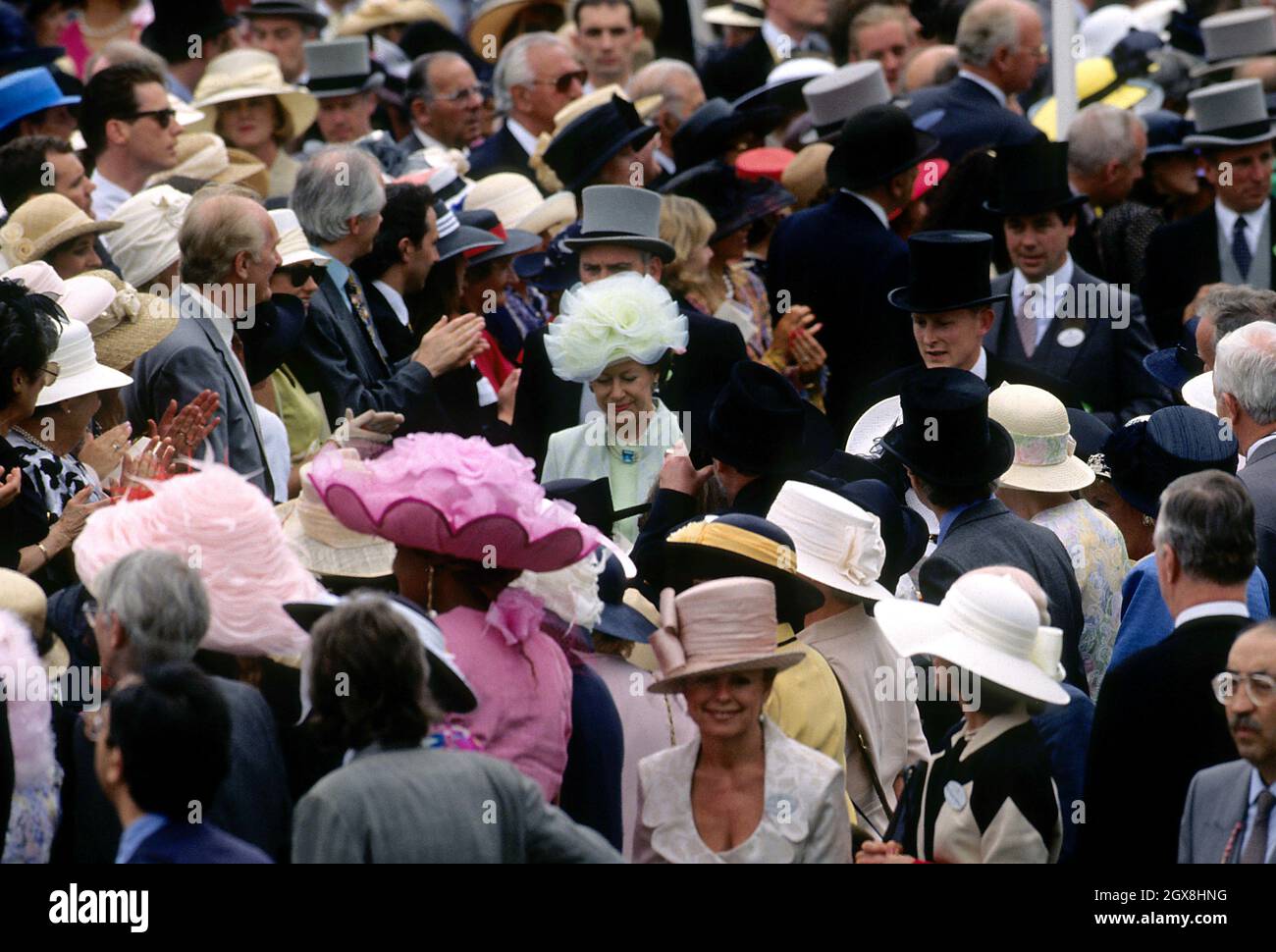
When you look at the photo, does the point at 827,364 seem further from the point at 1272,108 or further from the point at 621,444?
the point at 1272,108

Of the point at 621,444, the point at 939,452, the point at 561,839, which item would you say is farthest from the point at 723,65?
the point at 561,839

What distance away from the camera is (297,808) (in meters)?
3.63

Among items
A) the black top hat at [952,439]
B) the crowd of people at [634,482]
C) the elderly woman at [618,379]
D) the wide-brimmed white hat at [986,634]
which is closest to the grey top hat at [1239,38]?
the crowd of people at [634,482]

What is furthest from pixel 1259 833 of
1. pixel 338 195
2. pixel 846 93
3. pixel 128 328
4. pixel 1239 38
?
pixel 1239 38

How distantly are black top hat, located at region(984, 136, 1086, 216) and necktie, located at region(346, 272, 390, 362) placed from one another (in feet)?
8.60

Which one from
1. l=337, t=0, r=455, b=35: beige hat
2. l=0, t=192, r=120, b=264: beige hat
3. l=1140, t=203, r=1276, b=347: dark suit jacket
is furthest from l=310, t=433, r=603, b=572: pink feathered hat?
l=337, t=0, r=455, b=35: beige hat

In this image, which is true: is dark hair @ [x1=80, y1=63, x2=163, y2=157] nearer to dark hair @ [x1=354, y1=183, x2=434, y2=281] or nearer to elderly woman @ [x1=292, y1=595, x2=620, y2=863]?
dark hair @ [x1=354, y1=183, x2=434, y2=281]

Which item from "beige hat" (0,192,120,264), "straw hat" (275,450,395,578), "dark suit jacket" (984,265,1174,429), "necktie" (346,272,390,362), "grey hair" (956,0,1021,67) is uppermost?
"grey hair" (956,0,1021,67)

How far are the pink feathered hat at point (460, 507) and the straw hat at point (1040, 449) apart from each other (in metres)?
1.78

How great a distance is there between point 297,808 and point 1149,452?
304 centimetres

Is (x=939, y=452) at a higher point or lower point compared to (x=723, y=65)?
lower

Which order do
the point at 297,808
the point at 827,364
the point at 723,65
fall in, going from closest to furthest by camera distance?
the point at 297,808, the point at 827,364, the point at 723,65

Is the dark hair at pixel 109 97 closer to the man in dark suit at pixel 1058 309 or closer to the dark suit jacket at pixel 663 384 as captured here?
the dark suit jacket at pixel 663 384

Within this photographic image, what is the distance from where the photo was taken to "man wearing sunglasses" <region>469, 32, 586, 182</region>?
404 inches
